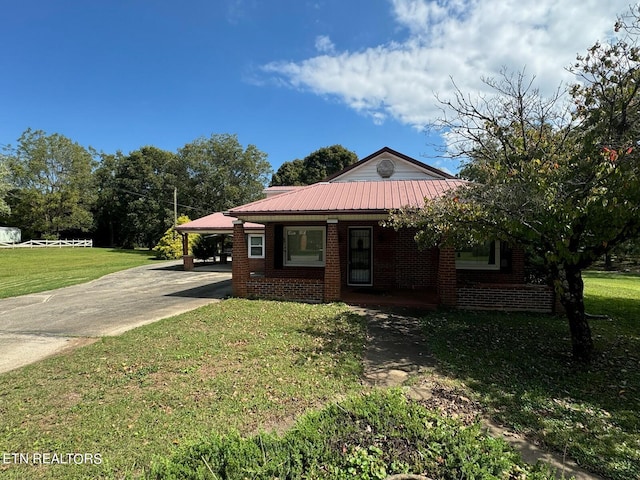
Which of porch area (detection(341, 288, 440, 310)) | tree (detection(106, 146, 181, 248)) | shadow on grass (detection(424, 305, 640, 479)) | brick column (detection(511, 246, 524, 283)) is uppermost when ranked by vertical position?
tree (detection(106, 146, 181, 248))

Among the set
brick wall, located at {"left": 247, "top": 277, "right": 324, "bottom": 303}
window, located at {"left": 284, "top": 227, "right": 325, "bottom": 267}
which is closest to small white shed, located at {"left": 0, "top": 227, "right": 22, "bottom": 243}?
window, located at {"left": 284, "top": 227, "right": 325, "bottom": 267}

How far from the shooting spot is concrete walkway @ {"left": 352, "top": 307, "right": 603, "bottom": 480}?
312 cm

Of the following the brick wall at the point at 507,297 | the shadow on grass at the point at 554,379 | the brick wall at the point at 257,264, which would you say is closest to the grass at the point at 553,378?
the shadow on grass at the point at 554,379

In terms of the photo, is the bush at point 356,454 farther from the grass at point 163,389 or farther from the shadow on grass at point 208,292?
the shadow on grass at point 208,292

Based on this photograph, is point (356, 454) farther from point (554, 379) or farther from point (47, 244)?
point (47, 244)

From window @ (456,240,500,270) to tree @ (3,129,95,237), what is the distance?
4890 cm

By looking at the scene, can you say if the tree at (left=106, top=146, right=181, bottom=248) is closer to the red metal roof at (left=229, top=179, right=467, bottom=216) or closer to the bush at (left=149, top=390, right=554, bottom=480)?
the red metal roof at (left=229, top=179, right=467, bottom=216)

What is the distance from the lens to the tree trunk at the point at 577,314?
556 centimetres

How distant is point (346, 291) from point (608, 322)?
22.0 feet

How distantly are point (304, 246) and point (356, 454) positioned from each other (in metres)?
10.1

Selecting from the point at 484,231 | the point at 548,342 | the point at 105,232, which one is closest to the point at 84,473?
the point at 484,231

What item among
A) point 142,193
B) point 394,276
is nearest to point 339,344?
point 394,276

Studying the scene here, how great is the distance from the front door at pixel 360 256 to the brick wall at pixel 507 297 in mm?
3245

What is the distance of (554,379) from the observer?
16.1 feet
